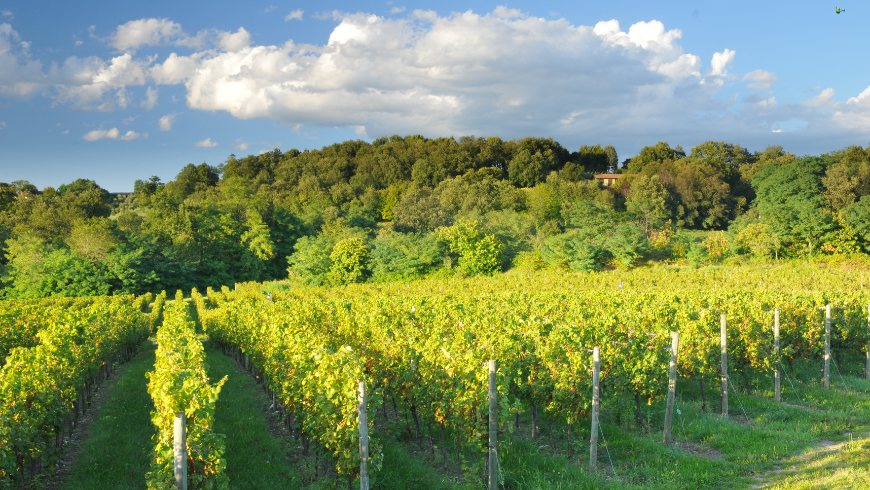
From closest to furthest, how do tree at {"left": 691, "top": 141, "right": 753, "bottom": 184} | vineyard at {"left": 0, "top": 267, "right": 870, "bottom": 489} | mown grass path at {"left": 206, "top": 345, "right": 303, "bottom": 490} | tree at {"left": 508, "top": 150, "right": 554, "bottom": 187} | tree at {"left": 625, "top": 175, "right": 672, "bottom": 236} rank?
vineyard at {"left": 0, "top": 267, "right": 870, "bottom": 489} < mown grass path at {"left": 206, "top": 345, "right": 303, "bottom": 490} < tree at {"left": 625, "top": 175, "right": 672, "bottom": 236} < tree at {"left": 691, "top": 141, "right": 753, "bottom": 184} < tree at {"left": 508, "top": 150, "right": 554, "bottom": 187}

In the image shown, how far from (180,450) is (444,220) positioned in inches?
2085

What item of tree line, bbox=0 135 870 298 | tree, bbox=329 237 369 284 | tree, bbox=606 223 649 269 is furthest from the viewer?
tree, bbox=329 237 369 284

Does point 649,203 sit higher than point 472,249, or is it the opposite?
point 649,203

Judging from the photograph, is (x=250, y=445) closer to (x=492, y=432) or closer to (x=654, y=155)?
(x=492, y=432)

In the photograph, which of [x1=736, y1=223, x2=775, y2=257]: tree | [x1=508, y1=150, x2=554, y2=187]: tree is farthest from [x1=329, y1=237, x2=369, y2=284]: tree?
[x1=508, y1=150, x2=554, y2=187]: tree

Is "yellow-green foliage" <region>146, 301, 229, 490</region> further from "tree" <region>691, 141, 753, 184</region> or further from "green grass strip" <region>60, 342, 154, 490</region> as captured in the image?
"tree" <region>691, 141, 753, 184</region>

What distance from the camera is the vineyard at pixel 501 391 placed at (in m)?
6.52

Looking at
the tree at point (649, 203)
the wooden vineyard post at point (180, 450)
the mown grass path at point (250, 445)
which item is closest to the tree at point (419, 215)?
the tree at point (649, 203)

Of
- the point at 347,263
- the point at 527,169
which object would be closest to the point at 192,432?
the point at 347,263

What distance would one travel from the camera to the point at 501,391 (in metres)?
6.82

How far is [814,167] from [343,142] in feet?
244

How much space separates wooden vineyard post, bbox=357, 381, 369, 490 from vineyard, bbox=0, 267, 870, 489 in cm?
2

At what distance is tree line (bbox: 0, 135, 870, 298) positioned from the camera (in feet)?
129

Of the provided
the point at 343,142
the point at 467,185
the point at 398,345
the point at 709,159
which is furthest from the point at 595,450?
the point at 343,142
